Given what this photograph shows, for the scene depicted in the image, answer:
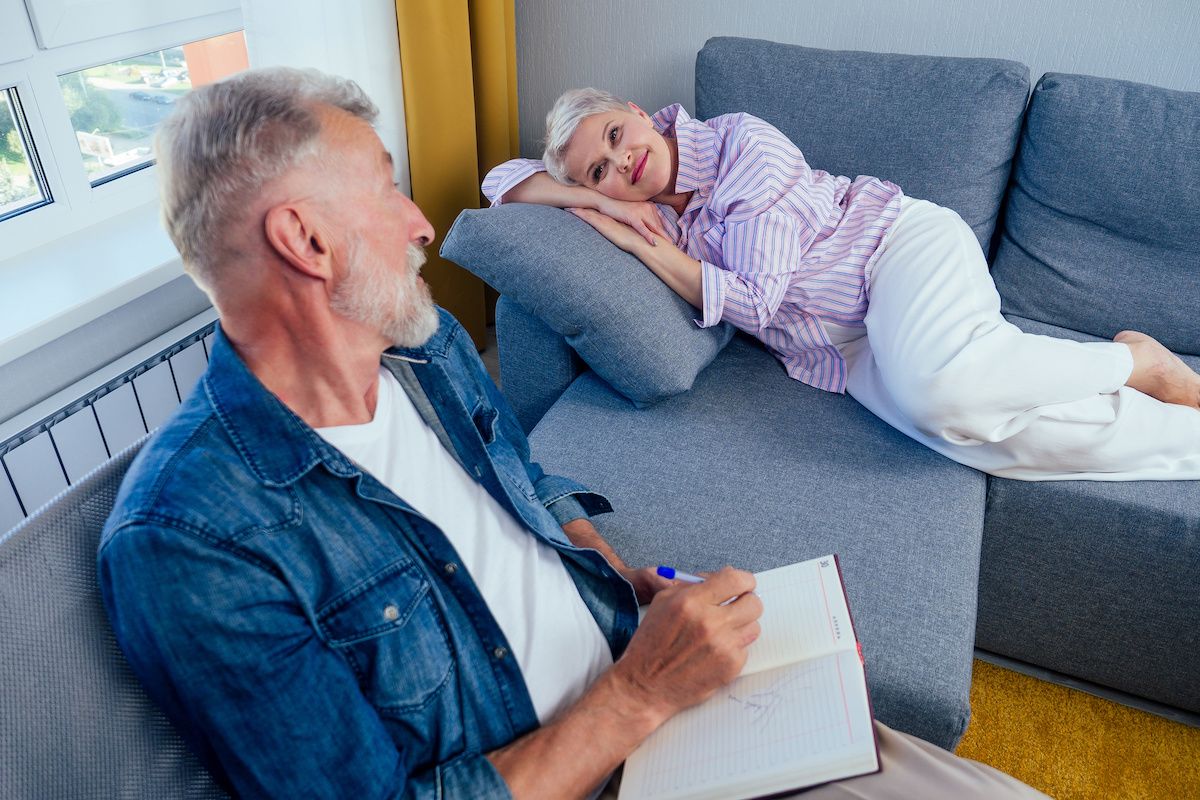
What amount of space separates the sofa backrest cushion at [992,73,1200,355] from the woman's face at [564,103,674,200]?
827mm

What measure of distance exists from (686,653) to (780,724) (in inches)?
4.5

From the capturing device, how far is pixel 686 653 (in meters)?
0.90

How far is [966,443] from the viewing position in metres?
1.49

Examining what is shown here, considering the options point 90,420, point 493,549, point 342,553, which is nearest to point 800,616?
point 493,549

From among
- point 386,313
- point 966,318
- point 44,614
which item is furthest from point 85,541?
point 966,318

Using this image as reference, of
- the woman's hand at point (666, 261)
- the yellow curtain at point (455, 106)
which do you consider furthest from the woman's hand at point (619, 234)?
the yellow curtain at point (455, 106)

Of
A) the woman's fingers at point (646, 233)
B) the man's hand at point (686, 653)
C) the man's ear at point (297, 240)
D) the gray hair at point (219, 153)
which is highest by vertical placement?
the gray hair at point (219, 153)

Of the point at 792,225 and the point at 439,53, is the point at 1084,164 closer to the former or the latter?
the point at 792,225

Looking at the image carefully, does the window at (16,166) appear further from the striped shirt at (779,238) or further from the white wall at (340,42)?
the striped shirt at (779,238)

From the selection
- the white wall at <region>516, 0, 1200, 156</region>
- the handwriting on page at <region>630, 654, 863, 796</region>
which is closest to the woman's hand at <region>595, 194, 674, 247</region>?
the white wall at <region>516, 0, 1200, 156</region>

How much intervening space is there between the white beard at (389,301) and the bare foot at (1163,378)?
133 centimetres

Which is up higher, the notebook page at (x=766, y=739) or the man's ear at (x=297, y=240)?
the man's ear at (x=297, y=240)

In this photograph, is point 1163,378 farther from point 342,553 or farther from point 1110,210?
point 342,553

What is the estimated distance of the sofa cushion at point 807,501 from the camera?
3.84 feet
